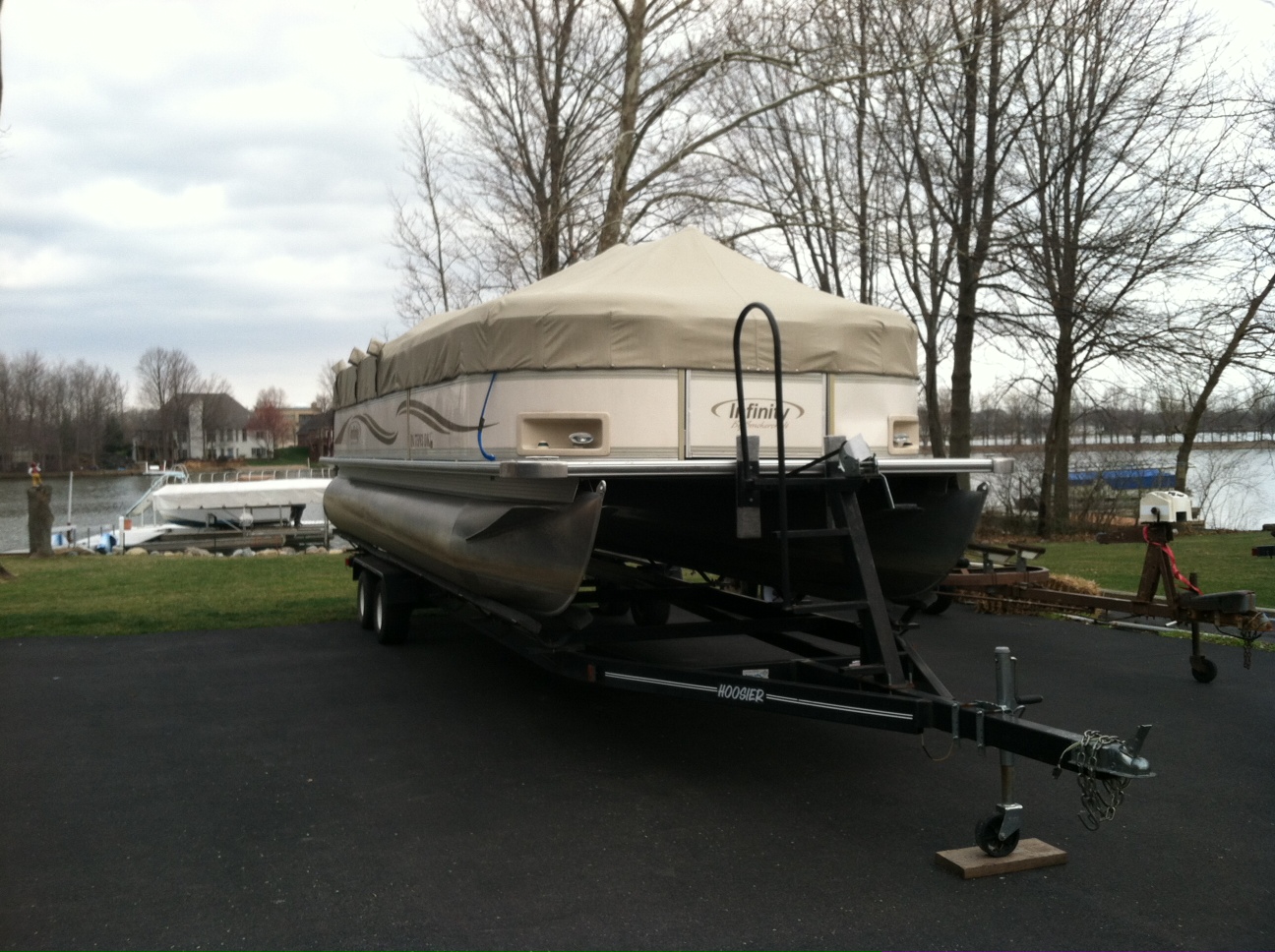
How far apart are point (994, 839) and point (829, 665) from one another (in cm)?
158

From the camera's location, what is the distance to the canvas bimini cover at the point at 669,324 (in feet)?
20.8

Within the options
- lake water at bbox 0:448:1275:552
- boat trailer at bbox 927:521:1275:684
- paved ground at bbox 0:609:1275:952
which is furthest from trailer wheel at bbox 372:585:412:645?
lake water at bbox 0:448:1275:552

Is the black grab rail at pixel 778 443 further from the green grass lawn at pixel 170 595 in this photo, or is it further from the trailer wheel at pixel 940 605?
the green grass lawn at pixel 170 595

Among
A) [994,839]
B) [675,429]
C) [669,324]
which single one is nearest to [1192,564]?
[675,429]

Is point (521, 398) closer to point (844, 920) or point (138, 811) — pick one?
point (138, 811)

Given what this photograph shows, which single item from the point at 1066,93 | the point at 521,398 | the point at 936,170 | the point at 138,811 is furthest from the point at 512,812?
the point at 1066,93

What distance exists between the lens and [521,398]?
251 inches

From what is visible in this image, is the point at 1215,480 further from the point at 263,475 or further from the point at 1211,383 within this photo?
the point at 263,475

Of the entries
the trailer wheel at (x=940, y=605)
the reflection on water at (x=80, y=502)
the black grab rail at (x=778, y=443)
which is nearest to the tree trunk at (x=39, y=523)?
the reflection on water at (x=80, y=502)

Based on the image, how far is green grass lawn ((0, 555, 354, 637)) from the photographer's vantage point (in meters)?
11.6

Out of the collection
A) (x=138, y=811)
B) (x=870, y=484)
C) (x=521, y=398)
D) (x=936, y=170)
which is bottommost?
(x=138, y=811)

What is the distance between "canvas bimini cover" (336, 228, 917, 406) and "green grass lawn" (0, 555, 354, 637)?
5760 mm

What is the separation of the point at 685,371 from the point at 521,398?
961 millimetres

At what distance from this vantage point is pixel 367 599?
11.1m
